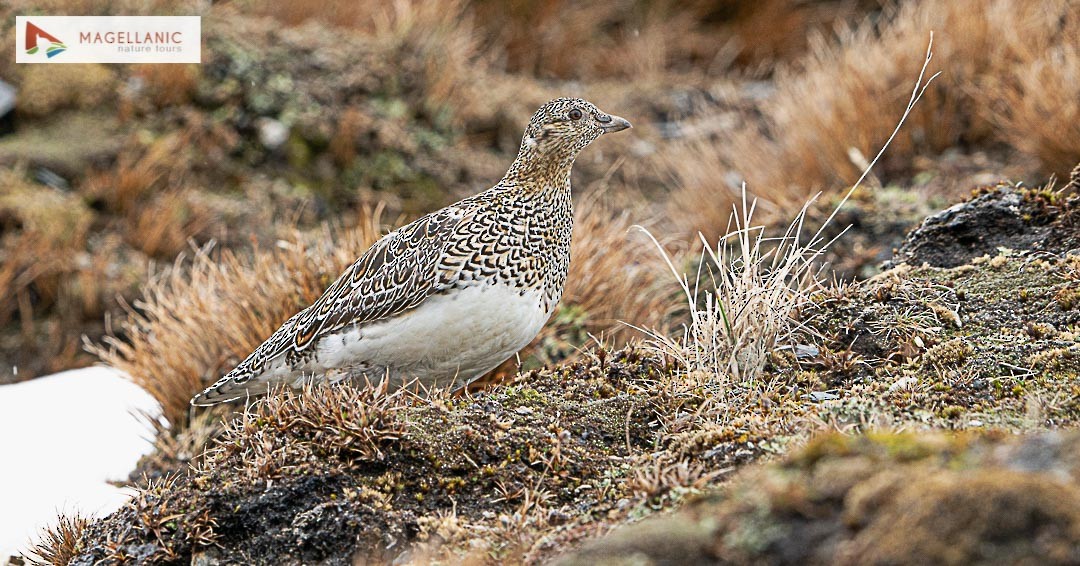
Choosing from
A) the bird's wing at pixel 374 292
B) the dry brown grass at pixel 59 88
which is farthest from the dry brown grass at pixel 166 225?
the bird's wing at pixel 374 292

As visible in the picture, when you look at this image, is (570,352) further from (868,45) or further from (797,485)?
(868,45)

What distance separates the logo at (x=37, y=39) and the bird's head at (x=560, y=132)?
18.0ft

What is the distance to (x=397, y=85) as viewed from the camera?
8945 millimetres

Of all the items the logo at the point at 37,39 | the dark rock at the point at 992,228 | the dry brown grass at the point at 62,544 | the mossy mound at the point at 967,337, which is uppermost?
the logo at the point at 37,39

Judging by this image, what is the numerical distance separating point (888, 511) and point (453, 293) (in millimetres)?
2226

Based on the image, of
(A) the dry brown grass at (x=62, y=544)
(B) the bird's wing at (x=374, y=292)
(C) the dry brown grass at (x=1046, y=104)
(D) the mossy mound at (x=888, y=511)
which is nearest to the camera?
(D) the mossy mound at (x=888, y=511)

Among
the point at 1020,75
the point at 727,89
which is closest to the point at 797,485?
the point at 1020,75

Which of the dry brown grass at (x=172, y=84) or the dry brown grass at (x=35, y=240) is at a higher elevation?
the dry brown grass at (x=172, y=84)

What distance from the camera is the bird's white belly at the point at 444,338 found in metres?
3.83

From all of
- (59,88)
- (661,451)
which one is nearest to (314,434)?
(661,451)

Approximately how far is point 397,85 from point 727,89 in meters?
2.93

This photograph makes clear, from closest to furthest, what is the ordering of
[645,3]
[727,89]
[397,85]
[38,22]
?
1. [38,22]
2. [397,85]
3. [727,89]
4. [645,3]

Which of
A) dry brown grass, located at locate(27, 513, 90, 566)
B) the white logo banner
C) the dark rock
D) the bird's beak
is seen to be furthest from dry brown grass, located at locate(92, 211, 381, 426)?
the white logo banner

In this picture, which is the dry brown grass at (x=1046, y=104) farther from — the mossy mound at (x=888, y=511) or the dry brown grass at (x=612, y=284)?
the mossy mound at (x=888, y=511)
